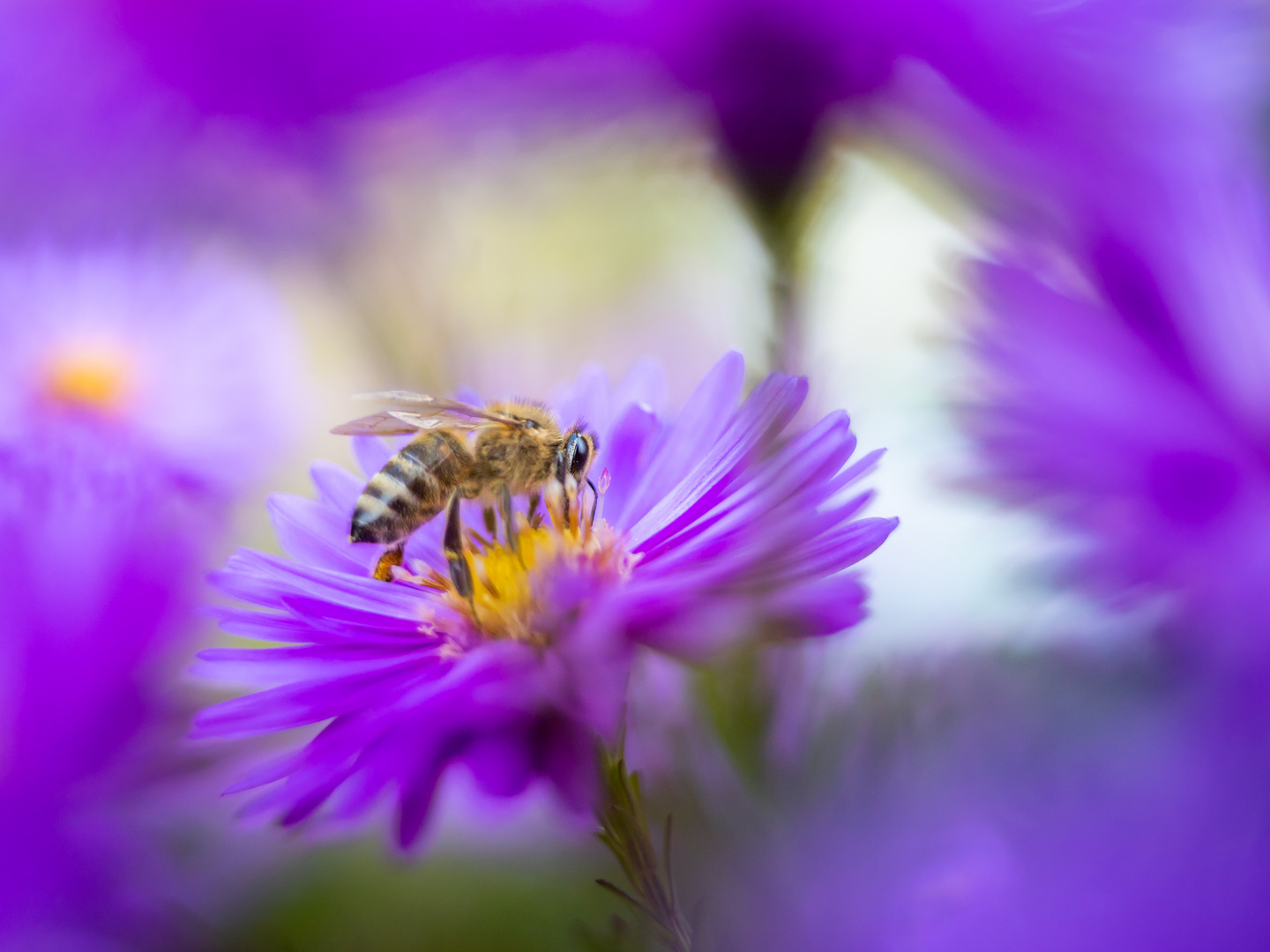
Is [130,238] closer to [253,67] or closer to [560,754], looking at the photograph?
[253,67]

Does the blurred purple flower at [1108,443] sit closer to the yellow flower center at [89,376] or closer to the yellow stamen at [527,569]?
the yellow stamen at [527,569]

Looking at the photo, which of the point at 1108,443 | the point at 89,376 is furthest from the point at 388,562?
the point at 89,376

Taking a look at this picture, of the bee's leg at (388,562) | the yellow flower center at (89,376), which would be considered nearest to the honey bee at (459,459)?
the bee's leg at (388,562)

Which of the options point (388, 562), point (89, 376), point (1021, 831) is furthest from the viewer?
point (89, 376)

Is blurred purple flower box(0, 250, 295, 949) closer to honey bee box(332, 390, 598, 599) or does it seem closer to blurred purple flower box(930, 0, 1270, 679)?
honey bee box(332, 390, 598, 599)

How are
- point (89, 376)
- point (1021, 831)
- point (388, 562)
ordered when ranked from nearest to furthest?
1. point (1021, 831)
2. point (388, 562)
3. point (89, 376)

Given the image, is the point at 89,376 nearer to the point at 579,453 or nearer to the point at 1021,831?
the point at 579,453
